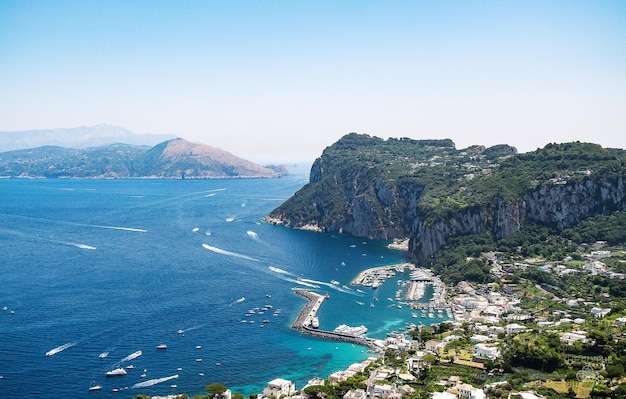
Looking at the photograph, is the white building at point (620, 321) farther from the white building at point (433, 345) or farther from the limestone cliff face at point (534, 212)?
the limestone cliff face at point (534, 212)

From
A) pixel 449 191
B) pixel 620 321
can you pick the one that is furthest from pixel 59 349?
pixel 449 191

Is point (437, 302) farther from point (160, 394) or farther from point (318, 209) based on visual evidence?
point (318, 209)

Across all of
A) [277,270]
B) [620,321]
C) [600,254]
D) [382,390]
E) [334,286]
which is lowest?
[334,286]

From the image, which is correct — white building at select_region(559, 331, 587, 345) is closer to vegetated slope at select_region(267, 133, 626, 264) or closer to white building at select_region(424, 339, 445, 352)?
white building at select_region(424, 339, 445, 352)

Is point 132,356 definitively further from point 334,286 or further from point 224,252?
point 224,252

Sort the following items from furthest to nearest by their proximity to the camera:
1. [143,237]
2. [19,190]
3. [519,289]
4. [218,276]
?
[19,190] < [143,237] < [218,276] < [519,289]

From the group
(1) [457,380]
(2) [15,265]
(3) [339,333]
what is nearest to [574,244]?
(3) [339,333]
